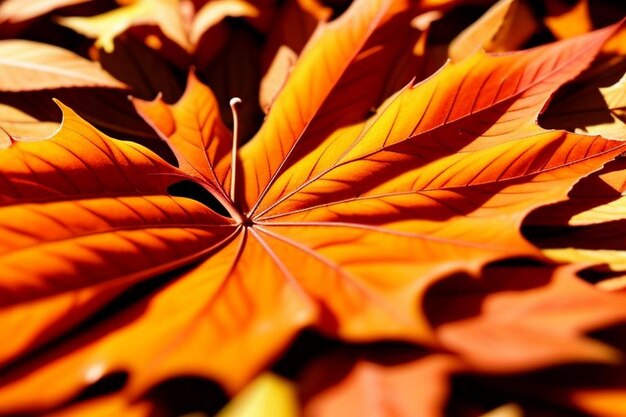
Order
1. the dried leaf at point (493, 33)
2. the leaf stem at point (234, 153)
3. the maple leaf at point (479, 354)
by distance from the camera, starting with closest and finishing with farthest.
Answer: the maple leaf at point (479, 354)
the leaf stem at point (234, 153)
the dried leaf at point (493, 33)

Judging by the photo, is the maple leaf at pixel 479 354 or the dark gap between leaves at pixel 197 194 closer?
the maple leaf at pixel 479 354

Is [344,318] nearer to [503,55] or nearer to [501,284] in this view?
[501,284]

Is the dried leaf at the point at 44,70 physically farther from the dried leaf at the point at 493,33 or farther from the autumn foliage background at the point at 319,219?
the dried leaf at the point at 493,33

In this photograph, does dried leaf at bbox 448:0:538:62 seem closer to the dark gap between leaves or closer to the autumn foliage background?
the autumn foliage background

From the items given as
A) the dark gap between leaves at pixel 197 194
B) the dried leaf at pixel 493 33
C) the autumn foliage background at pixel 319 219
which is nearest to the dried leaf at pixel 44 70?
the autumn foliage background at pixel 319 219

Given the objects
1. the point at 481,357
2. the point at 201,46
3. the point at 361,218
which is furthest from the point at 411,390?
the point at 201,46

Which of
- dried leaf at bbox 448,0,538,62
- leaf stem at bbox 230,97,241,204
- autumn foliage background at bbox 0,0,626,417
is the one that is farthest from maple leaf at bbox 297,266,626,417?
dried leaf at bbox 448,0,538,62

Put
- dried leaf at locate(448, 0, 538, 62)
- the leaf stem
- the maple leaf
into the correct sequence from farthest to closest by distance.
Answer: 1. dried leaf at locate(448, 0, 538, 62)
2. the leaf stem
3. the maple leaf

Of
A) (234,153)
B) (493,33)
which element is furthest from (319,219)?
(493,33)
